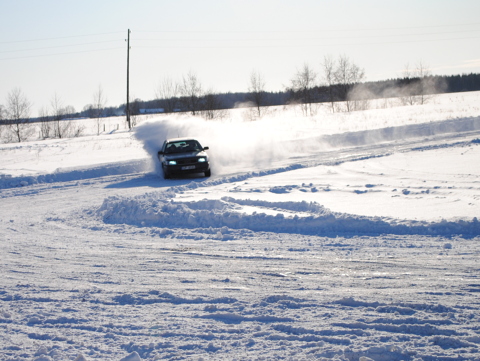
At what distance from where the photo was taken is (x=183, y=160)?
1722 centimetres

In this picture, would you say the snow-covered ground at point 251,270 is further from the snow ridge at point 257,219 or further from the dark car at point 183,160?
the dark car at point 183,160

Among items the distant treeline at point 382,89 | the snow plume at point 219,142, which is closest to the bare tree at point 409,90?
the distant treeline at point 382,89

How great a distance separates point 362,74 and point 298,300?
65.3m

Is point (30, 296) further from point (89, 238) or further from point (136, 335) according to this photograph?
point (89, 238)

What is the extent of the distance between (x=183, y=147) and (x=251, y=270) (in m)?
12.4

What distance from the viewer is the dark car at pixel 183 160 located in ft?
56.3

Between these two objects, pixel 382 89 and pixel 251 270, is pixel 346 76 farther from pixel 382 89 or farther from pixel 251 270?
pixel 251 270

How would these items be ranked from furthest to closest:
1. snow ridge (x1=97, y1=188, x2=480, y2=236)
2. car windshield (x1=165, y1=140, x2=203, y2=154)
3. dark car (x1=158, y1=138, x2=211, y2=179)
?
car windshield (x1=165, y1=140, x2=203, y2=154)
dark car (x1=158, y1=138, x2=211, y2=179)
snow ridge (x1=97, y1=188, x2=480, y2=236)

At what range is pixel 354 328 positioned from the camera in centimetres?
426

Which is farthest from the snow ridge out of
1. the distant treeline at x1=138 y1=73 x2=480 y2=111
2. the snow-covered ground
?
the distant treeline at x1=138 y1=73 x2=480 y2=111

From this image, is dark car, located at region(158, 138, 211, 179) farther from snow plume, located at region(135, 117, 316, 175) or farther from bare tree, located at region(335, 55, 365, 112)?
bare tree, located at region(335, 55, 365, 112)

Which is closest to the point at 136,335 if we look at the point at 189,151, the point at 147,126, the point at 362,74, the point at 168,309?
the point at 168,309

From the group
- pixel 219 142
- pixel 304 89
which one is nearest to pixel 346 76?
pixel 304 89

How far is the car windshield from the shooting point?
59.1ft
